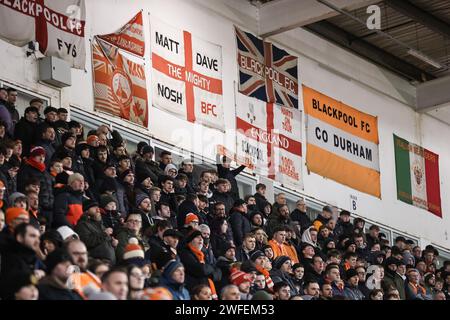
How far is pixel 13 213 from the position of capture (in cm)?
1004

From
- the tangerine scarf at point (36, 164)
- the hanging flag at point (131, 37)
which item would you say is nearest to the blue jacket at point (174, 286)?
the tangerine scarf at point (36, 164)

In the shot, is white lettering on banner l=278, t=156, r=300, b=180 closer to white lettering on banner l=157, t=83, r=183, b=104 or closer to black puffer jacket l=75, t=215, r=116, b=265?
white lettering on banner l=157, t=83, r=183, b=104

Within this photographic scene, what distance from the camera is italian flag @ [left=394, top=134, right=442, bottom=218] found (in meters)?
24.5

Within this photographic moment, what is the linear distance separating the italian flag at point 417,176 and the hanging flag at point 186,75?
632cm

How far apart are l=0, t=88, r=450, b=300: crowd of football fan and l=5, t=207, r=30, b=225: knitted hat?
1.4 inches

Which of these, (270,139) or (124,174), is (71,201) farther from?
(270,139)

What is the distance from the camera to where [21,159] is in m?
12.6

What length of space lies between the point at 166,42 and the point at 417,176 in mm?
8612

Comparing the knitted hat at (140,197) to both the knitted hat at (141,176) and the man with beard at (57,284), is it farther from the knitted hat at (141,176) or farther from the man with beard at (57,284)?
the man with beard at (57,284)

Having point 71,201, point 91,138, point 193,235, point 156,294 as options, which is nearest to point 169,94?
point 91,138

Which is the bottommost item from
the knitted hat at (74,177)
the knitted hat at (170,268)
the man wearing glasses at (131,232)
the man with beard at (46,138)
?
the knitted hat at (170,268)

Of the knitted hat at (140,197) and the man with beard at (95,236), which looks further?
the knitted hat at (140,197)

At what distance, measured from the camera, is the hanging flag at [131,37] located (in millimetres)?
17469
